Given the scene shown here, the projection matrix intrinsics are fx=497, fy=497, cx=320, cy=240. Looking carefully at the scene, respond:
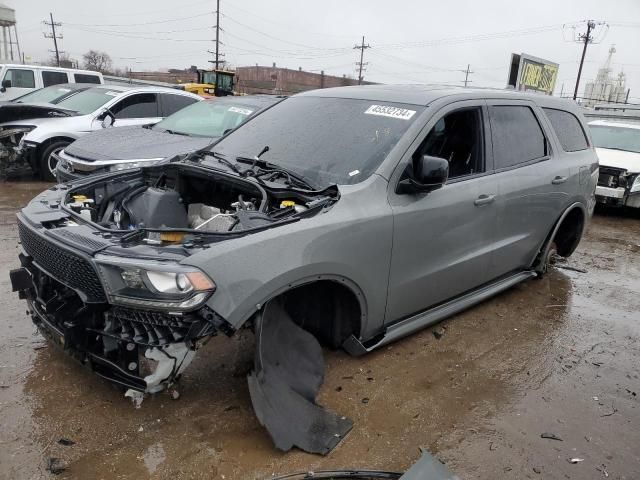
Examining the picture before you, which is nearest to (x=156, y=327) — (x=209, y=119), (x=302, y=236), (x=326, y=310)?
(x=302, y=236)

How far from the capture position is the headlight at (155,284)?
216 centimetres

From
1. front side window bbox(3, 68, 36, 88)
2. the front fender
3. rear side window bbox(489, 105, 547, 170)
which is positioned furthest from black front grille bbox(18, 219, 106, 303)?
front side window bbox(3, 68, 36, 88)

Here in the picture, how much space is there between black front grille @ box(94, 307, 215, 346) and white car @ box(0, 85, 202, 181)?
6.47 meters

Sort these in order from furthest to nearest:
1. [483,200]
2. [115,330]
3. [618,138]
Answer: [618,138], [483,200], [115,330]

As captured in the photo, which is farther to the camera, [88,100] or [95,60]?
[95,60]

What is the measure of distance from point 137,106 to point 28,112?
71.8 inches

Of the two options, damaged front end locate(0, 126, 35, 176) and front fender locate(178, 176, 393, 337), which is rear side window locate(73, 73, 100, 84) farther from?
front fender locate(178, 176, 393, 337)

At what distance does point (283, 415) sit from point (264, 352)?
33cm

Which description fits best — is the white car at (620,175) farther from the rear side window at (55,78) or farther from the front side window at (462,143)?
the rear side window at (55,78)

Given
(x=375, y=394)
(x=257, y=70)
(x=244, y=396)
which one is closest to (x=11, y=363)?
(x=244, y=396)

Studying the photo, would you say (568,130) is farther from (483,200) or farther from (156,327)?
(156,327)

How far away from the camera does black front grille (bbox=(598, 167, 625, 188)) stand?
332 inches

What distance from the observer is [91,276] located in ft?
7.42

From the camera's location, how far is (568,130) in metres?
4.69
